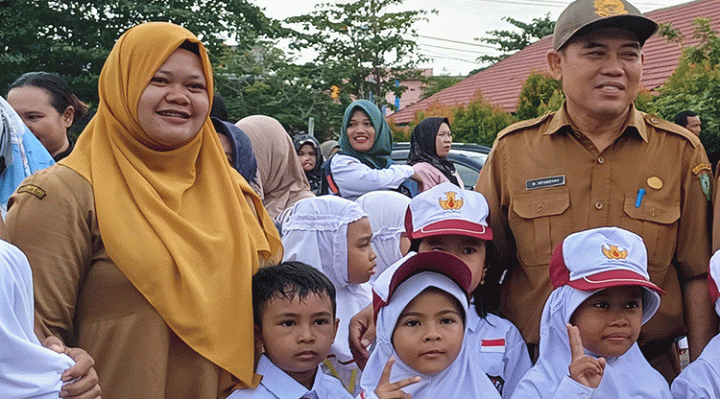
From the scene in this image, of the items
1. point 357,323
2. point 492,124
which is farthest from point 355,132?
point 492,124

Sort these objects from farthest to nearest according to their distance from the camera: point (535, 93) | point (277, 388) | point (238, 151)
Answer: point (535, 93), point (238, 151), point (277, 388)

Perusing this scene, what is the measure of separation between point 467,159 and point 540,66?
13258mm

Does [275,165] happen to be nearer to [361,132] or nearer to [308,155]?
[361,132]

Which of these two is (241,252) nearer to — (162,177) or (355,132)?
(162,177)

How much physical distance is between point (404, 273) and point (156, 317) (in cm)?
91

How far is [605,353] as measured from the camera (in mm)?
2756

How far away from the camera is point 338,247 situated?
12.0ft

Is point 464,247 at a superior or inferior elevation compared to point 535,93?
inferior

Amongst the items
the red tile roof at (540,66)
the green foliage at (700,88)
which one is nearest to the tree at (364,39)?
the red tile roof at (540,66)

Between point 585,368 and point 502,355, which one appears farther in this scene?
point 502,355

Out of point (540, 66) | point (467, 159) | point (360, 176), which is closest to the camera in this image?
point (360, 176)

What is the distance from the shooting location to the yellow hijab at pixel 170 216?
2.42 m

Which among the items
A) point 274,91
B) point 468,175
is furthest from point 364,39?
point 468,175

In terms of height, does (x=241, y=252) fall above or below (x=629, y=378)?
above
